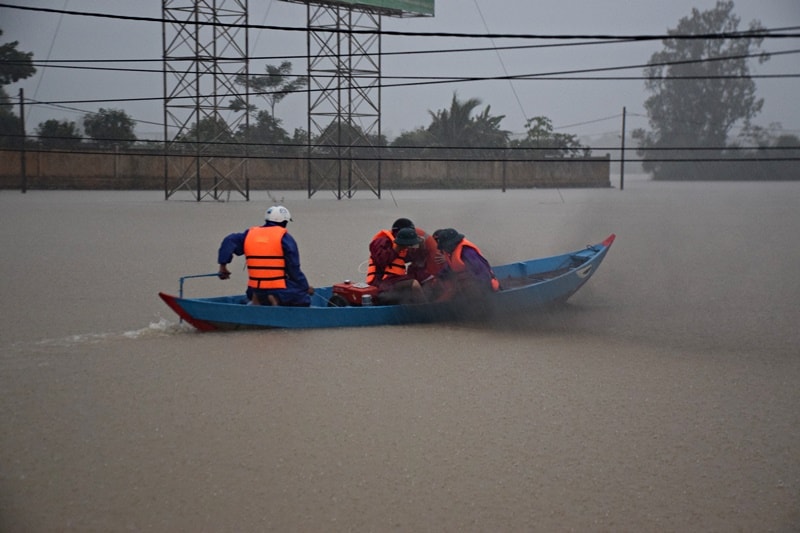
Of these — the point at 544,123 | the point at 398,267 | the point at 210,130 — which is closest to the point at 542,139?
the point at 544,123

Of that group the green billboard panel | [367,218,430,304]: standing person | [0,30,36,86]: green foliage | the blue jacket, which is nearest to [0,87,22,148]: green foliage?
[0,30,36,86]: green foliage

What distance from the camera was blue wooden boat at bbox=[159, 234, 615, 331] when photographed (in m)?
9.69

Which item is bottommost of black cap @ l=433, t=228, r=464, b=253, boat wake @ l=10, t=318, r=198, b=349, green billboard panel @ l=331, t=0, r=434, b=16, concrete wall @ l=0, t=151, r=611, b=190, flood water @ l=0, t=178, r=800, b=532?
flood water @ l=0, t=178, r=800, b=532

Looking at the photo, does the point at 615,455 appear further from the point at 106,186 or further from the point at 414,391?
the point at 106,186

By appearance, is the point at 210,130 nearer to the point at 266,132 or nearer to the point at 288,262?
the point at 266,132

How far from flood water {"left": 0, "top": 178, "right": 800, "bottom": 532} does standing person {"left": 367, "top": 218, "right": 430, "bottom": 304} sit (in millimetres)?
605

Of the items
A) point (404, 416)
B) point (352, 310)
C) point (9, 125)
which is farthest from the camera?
point (9, 125)

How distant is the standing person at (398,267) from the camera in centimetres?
1066

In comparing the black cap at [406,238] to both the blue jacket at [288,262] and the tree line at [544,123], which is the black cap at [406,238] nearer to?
the blue jacket at [288,262]

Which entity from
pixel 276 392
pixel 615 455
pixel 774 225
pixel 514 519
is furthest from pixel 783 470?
pixel 774 225

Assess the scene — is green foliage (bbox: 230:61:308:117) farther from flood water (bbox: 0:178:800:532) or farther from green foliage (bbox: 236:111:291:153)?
flood water (bbox: 0:178:800:532)

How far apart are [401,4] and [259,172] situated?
41.0 feet

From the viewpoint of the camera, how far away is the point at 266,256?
973 centimetres

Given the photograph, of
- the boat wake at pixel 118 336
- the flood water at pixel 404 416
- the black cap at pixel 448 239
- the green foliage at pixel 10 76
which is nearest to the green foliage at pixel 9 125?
the green foliage at pixel 10 76
